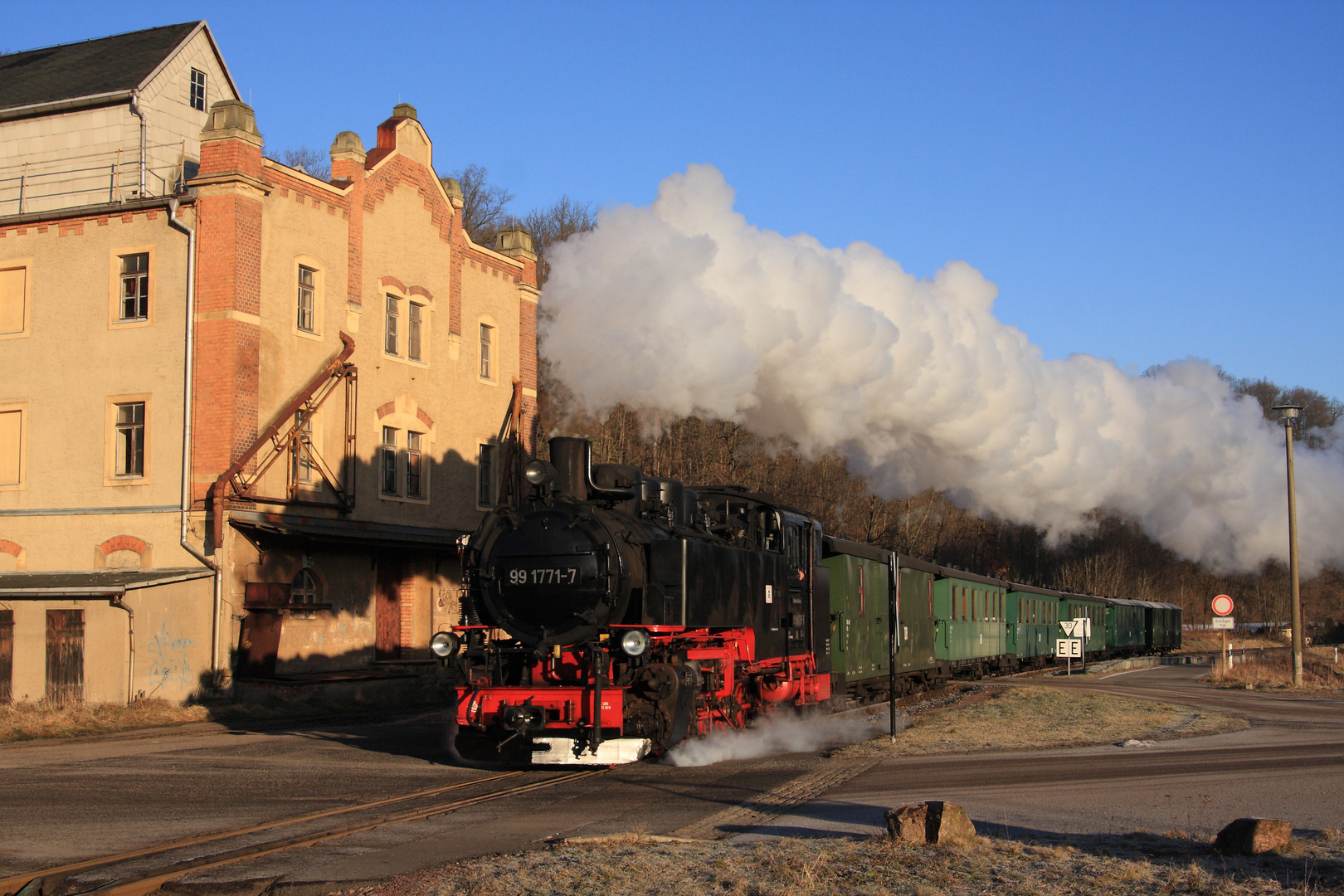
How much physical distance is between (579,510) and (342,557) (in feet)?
40.8

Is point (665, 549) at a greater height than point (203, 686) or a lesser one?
greater

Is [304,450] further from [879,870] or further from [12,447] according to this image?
[879,870]

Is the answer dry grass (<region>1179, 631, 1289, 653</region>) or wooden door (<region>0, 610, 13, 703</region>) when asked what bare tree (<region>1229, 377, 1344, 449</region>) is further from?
wooden door (<region>0, 610, 13, 703</region>)

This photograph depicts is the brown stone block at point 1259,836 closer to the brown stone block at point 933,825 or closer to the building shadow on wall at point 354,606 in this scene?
the brown stone block at point 933,825

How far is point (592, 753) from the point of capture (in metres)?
10.9

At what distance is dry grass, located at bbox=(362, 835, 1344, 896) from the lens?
20.7ft

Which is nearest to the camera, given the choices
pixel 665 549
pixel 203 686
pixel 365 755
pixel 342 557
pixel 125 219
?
pixel 665 549

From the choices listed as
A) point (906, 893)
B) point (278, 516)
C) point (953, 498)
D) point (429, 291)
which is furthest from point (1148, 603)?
point (906, 893)

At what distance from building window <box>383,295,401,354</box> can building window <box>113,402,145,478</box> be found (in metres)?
5.00

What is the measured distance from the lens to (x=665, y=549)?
11.8 metres

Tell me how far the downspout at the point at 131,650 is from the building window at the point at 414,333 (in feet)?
24.9

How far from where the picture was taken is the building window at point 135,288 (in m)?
21.4

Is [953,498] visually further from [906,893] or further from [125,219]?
[906,893]

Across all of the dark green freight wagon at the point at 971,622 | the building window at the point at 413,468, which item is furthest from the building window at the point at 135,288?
the dark green freight wagon at the point at 971,622
